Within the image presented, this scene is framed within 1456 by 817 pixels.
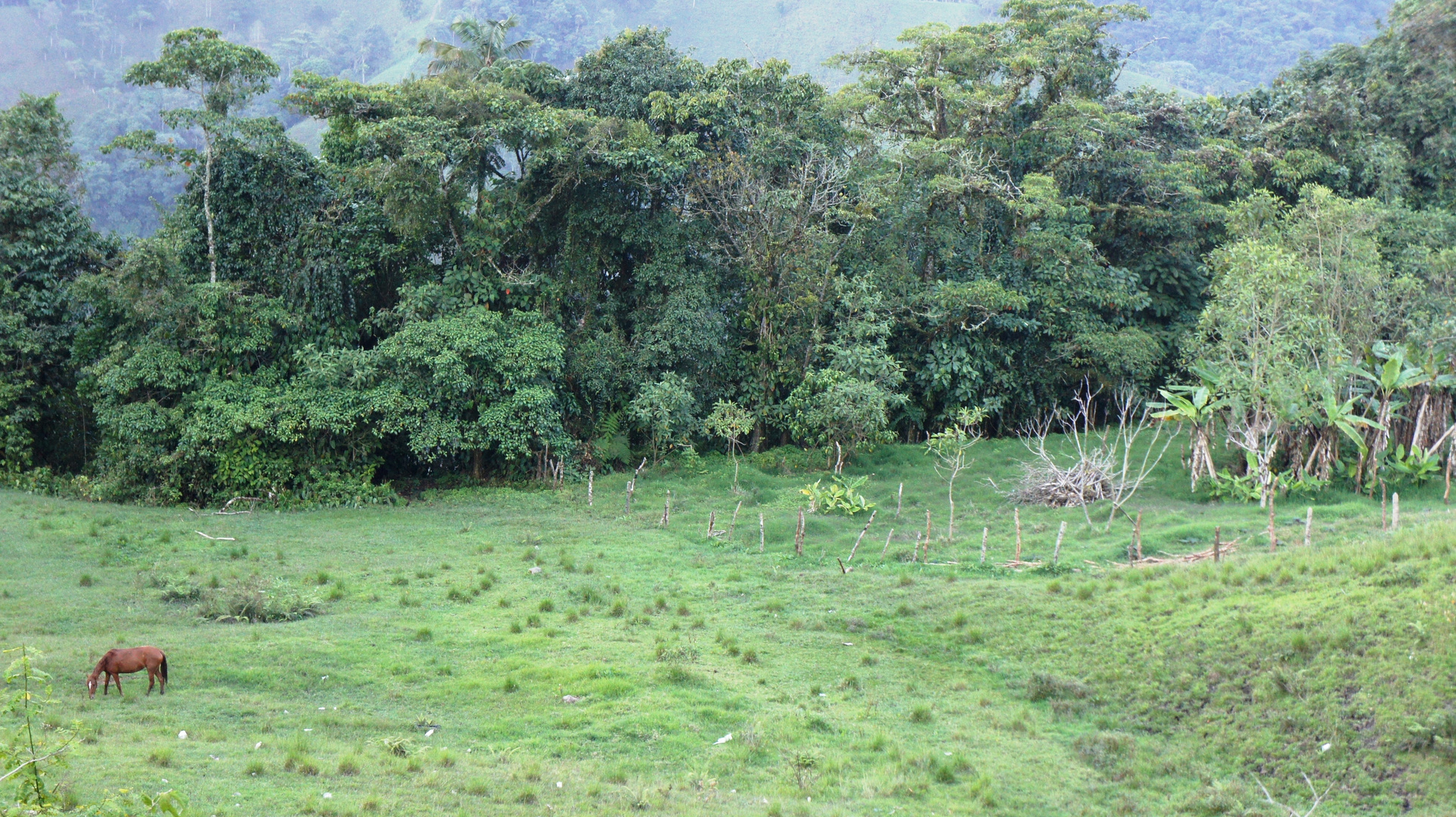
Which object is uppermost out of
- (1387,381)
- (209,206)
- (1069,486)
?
(209,206)

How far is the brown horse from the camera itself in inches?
431

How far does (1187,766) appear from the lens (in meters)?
10.9

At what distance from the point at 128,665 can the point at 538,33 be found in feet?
209

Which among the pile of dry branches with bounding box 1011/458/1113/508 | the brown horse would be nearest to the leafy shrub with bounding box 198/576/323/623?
the brown horse

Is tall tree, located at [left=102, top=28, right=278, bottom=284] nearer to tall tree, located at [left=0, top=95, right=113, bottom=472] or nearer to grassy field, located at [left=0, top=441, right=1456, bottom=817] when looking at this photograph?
tall tree, located at [left=0, top=95, right=113, bottom=472]

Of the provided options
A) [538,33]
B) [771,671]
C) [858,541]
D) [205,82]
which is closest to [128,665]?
[771,671]

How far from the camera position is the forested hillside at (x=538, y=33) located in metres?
69.1

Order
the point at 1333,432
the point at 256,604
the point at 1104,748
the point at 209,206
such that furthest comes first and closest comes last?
the point at 209,206 < the point at 1333,432 < the point at 256,604 < the point at 1104,748

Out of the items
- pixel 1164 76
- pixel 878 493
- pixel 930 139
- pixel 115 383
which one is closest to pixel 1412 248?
pixel 930 139

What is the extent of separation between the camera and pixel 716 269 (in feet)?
88.4

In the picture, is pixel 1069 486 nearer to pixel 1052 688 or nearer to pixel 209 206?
pixel 1052 688

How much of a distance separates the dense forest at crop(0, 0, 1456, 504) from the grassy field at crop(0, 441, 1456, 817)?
3.66m

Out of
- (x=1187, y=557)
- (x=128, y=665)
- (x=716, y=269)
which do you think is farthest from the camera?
(x=716, y=269)

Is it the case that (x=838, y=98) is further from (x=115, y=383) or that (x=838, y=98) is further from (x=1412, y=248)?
(x=115, y=383)
